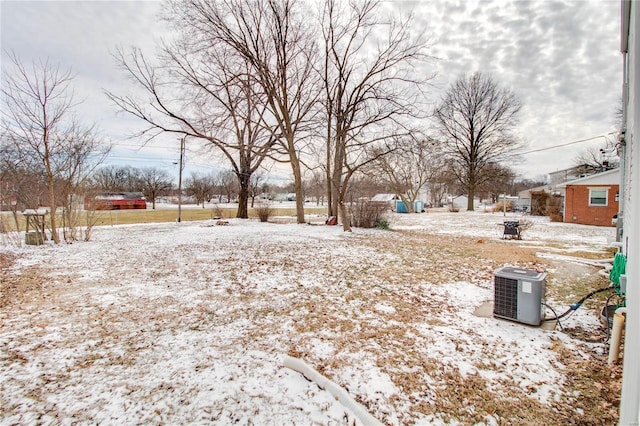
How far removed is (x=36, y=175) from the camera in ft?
29.1

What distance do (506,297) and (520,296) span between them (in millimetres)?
165

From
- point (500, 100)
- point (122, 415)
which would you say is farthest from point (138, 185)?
point (122, 415)

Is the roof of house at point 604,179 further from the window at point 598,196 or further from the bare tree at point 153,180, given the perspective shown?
the bare tree at point 153,180

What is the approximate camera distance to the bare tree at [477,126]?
96.9 feet

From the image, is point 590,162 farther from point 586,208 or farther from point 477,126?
point 586,208

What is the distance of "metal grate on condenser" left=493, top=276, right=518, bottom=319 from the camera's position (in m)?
3.85

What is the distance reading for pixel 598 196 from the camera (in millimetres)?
17641

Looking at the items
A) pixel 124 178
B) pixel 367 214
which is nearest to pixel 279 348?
pixel 367 214

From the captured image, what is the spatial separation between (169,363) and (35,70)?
33.0ft

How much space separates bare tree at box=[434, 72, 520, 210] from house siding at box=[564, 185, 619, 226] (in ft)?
39.4

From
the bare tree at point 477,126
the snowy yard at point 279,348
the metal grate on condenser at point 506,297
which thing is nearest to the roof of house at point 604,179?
the bare tree at point 477,126

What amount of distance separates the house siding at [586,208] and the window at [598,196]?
14cm

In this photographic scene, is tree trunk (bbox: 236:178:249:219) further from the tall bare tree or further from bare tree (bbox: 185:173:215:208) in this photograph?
bare tree (bbox: 185:173:215:208)

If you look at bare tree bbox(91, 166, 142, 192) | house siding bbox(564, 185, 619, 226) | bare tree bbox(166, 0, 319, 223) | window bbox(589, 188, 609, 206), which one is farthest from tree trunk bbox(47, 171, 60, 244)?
bare tree bbox(91, 166, 142, 192)
